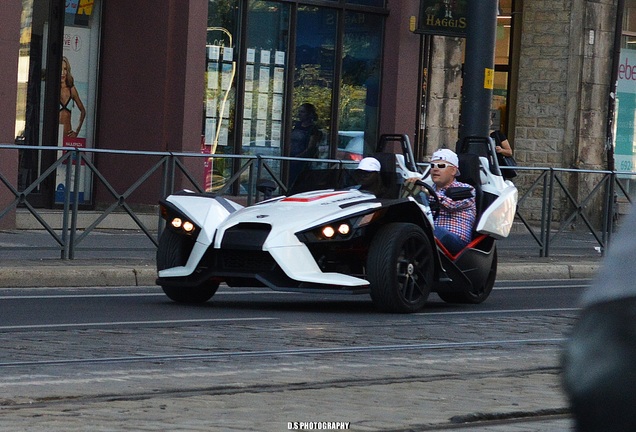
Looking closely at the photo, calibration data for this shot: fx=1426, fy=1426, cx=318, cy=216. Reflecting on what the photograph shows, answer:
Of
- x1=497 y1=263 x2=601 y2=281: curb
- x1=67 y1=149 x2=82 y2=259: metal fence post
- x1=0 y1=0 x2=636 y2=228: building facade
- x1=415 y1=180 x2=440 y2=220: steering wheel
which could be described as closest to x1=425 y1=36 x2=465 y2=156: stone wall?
x1=0 y1=0 x2=636 y2=228: building facade

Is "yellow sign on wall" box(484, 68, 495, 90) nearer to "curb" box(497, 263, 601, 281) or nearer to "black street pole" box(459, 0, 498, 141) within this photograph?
"black street pole" box(459, 0, 498, 141)

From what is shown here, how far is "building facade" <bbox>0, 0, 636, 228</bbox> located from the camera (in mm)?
17328

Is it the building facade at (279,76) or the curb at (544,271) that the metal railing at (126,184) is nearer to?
the building facade at (279,76)

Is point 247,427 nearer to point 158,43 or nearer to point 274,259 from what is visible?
point 274,259

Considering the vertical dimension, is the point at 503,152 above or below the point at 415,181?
above

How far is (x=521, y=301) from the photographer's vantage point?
1202 centimetres

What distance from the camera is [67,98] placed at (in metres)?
17.5

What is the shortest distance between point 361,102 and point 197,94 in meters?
3.19

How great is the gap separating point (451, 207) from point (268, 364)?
403 cm

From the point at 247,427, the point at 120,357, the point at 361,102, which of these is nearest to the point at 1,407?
the point at 247,427

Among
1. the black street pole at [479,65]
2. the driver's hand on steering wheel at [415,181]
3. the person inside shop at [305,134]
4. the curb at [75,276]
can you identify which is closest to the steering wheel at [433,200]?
the driver's hand on steering wheel at [415,181]

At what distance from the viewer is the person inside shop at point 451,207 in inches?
423

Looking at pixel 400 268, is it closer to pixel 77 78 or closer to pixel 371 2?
pixel 77 78

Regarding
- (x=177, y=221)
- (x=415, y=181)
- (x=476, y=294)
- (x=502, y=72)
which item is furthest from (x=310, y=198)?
(x=502, y=72)
